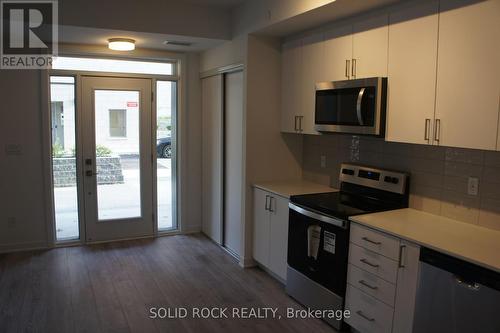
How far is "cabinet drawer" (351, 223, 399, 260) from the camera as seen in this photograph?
98.9 inches

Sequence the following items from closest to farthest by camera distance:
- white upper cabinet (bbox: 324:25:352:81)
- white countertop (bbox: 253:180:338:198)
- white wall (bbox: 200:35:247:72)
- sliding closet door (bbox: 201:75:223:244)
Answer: white upper cabinet (bbox: 324:25:352:81) → white countertop (bbox: 253:180:338:198) → white wall (bbox: 200:35:247:72) → sliding closet door (bbox: 201:75:223:244)

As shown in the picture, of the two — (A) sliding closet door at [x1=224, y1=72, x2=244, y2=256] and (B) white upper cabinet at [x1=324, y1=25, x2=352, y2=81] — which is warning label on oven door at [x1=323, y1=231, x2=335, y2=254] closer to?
(B) white upper cabinet at [x1=324, y1=25, x2=352, y2=81]

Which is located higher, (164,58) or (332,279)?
(164,58)

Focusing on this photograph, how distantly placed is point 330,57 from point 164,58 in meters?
2.40

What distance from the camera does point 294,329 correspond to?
3070 mm

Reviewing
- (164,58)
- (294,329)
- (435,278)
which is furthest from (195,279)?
(164,58)

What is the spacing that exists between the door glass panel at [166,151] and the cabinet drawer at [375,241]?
306cm

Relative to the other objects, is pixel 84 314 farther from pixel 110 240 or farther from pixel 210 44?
pixel 210 44

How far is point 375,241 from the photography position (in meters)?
2.64

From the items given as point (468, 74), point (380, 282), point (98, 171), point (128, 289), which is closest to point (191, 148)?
point (98, 171)

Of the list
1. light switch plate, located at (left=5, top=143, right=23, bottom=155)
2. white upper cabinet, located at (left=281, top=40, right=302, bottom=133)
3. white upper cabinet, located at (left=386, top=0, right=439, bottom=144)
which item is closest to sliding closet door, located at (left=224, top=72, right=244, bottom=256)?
white upper cabinet, located at (left=281, top=40, right=302, bottom=133)

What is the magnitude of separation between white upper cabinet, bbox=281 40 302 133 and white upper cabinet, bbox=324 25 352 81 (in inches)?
16.8

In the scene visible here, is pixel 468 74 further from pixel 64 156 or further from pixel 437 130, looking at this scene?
pixel 64 156

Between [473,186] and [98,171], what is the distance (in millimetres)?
3932
